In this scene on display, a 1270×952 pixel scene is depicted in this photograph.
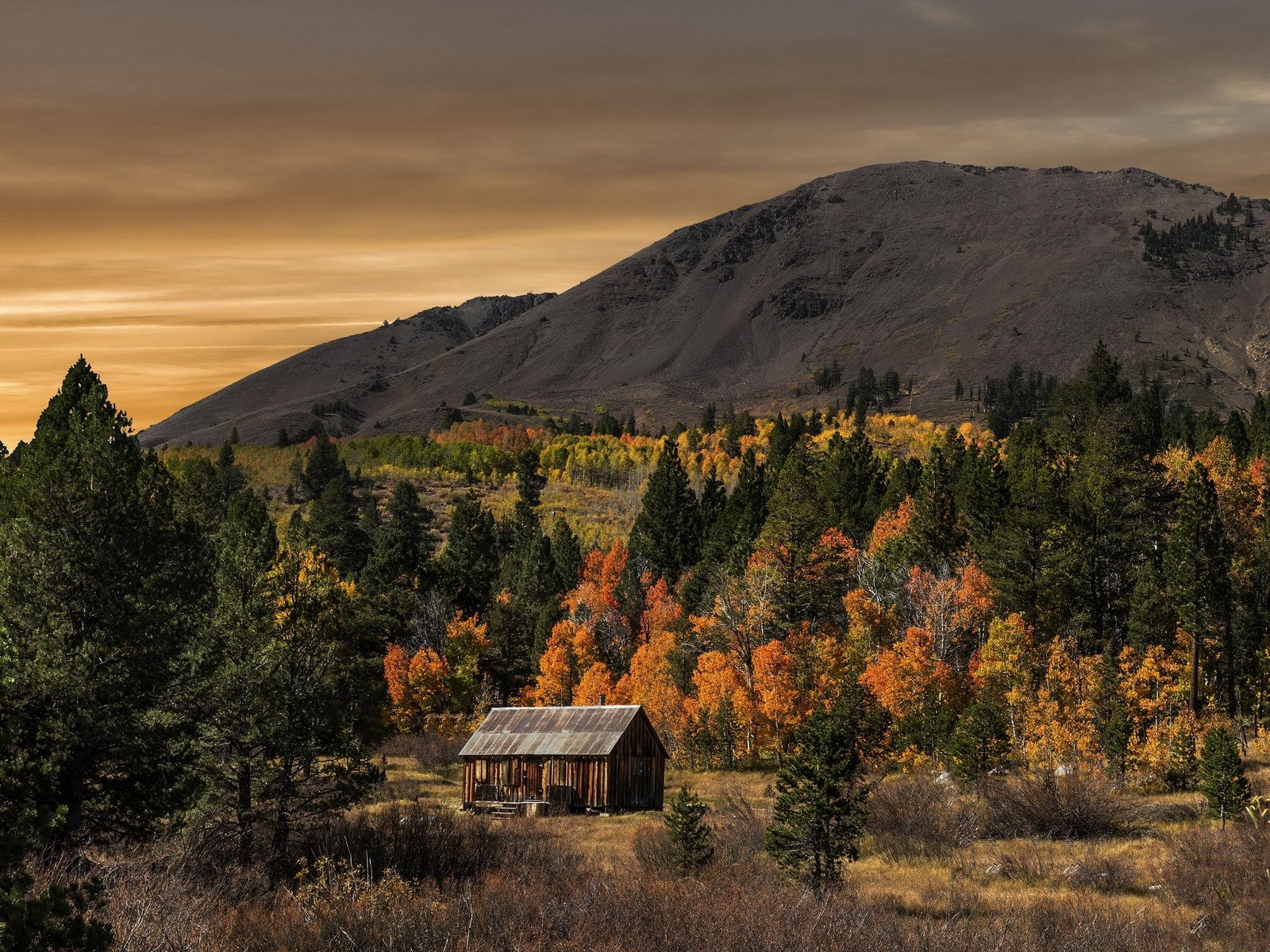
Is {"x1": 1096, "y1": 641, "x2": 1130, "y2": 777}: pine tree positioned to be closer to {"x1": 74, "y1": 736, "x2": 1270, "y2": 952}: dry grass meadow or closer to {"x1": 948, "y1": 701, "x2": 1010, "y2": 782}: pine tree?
{"x1": 74, "y1": 736, "x2": 1270, "y2": 952}: dry grass meadow

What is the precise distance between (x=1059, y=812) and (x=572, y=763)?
72.7 ft

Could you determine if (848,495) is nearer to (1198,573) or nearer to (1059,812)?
(1198,573)

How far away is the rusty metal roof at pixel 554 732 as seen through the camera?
51250 millimetres

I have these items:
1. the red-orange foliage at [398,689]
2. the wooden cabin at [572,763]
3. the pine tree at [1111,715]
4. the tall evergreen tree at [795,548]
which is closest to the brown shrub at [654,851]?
the wooden cabin at [572,763]

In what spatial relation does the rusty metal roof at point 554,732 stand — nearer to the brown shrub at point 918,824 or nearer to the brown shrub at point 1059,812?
the brown shrub at point 918,824

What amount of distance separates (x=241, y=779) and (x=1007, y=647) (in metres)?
40.7

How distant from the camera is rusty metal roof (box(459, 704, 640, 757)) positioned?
51250 mm

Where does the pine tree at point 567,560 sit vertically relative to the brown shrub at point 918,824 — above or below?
above

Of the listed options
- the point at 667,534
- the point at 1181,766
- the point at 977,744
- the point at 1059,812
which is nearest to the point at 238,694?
the point at 1059,812

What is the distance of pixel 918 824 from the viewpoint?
121 feet

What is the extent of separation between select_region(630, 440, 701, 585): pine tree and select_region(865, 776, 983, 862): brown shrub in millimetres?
62482

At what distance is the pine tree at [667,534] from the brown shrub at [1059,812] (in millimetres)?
64457

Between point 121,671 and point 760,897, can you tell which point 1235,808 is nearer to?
point 760,897

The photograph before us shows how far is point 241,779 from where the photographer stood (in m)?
28.0
